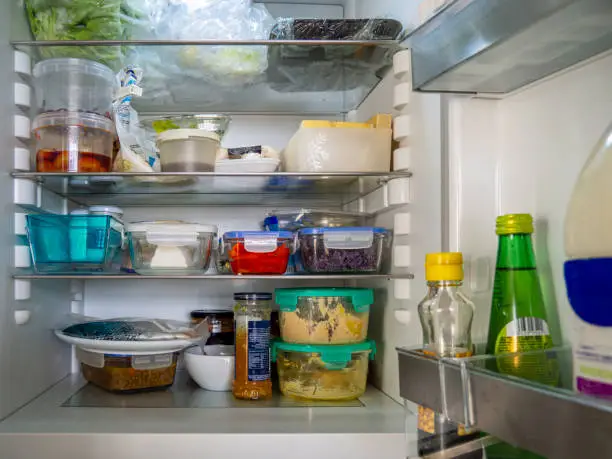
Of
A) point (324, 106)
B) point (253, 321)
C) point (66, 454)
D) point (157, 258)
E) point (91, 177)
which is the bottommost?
point (66, 454)

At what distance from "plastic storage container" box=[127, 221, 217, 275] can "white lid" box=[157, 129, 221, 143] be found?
18 cm

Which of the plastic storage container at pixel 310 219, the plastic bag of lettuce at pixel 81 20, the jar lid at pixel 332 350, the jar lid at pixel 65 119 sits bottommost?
the jar lid at pixel 332 350

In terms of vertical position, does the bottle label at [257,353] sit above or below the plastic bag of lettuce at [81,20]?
below

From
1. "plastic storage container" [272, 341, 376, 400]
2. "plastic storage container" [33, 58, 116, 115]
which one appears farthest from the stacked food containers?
"plastic storage container" [33, 58, 116, 115]

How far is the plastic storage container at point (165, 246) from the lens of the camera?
4.18 feet

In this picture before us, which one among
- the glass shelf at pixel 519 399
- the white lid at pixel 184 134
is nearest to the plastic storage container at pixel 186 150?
the white lid at pixel 184 134

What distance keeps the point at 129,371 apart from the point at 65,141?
0.51 meters

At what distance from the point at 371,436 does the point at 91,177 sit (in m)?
0.77

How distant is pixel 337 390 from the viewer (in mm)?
1269

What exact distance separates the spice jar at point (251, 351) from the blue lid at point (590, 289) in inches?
34.3

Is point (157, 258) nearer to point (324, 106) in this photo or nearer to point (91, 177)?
point (91, 177)

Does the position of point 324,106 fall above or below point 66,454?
above

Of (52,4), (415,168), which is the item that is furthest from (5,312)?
(415,168)

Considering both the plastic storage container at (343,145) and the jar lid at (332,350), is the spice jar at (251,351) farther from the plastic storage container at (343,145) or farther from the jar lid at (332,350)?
the plastic storage container at (343,145)
